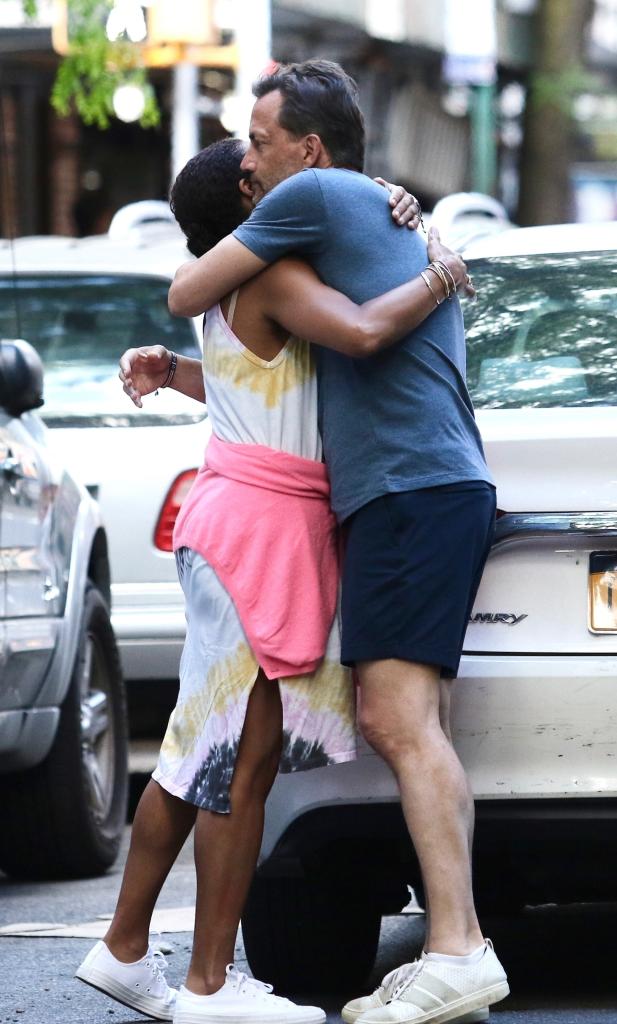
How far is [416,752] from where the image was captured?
4086 millimetres

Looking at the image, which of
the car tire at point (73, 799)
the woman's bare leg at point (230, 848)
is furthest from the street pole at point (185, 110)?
the woman's bare leg at point (230, 848)

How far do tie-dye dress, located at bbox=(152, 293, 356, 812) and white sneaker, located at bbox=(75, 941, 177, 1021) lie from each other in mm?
384

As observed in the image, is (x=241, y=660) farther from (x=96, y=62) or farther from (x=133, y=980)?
(x=96, y=62)

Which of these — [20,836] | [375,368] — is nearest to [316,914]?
[375,368]

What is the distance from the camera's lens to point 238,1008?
13.7 ft

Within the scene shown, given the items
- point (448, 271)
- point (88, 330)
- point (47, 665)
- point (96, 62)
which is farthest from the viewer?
point (96, 62)

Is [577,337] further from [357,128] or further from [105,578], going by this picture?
[105,578]

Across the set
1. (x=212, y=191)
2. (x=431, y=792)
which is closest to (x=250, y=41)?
(x=212, y=191)

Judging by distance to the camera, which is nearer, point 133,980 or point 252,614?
point 252,614

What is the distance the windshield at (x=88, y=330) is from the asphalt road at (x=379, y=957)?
2.06 m

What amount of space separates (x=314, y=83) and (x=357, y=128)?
0.13m

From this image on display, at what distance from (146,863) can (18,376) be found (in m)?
2.14

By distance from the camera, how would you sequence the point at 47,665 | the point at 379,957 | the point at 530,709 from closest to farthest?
the point at 530,709 < the point at 379,957 < the point at 47,665

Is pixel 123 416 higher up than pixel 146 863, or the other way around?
pixel 146 863
